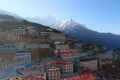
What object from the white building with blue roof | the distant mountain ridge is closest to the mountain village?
the white building with blue roof

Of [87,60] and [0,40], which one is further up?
[0,40]

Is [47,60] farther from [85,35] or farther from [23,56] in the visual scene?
[85,35]

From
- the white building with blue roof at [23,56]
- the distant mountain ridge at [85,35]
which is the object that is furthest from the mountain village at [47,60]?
the distant mountain ridge at [85,35]

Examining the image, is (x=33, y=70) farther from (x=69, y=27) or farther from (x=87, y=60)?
(x=69, y=27)

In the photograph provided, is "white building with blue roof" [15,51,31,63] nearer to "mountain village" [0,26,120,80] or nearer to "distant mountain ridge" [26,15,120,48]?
"mountain village" [0,26,120,80]

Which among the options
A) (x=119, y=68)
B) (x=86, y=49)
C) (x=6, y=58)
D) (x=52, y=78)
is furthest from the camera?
(x=86, y=49)

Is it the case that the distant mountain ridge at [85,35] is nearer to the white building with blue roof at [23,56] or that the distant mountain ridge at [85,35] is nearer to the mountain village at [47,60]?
the mountain village at [47,60]

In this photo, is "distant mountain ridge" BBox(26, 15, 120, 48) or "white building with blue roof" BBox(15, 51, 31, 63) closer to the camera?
"white building with blue roof" BBox(15, 51, 31, 63)

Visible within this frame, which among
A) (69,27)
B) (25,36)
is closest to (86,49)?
(25,36)

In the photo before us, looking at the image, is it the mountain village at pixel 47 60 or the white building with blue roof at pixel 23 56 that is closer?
the mountain village at pixel 47 60

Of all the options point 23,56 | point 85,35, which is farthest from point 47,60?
point 85,35

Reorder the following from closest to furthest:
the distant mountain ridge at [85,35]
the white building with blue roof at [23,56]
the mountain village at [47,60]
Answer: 1. the mountain village at [47,60]
2. the white building with blue roof at [23,56]
3. the distant mountain ridge at [85,35]
